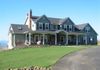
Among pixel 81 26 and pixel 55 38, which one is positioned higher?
pixel 81 26

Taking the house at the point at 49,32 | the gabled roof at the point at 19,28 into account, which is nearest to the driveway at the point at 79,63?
the house at the point at 49,32

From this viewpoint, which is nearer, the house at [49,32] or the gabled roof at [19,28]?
the house at [49,32]

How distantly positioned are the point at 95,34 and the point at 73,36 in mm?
6755

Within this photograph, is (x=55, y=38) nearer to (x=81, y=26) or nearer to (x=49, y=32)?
(x=49, y=32)

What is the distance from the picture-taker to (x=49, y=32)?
192ft

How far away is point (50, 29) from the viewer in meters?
61.5

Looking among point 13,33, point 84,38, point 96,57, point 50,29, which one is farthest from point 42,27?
point 96,57

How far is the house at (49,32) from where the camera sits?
190 feet

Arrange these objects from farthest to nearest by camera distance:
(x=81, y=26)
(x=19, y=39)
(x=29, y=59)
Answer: (x=81, y=26)
(x=19, y=39)
(x=29, y=59)

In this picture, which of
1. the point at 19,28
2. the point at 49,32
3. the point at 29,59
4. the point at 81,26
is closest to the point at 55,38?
the point at 49,32

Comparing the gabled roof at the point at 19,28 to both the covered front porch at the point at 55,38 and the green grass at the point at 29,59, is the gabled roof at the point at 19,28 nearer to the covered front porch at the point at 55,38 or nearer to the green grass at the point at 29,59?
the covered front porch at the point at 55,38

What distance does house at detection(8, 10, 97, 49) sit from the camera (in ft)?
190

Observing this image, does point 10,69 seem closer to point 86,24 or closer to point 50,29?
point 50,29

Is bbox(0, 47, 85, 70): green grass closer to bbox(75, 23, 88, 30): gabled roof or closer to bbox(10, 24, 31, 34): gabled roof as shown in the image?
bbox(10, 24, 31, 34): gabled roof
